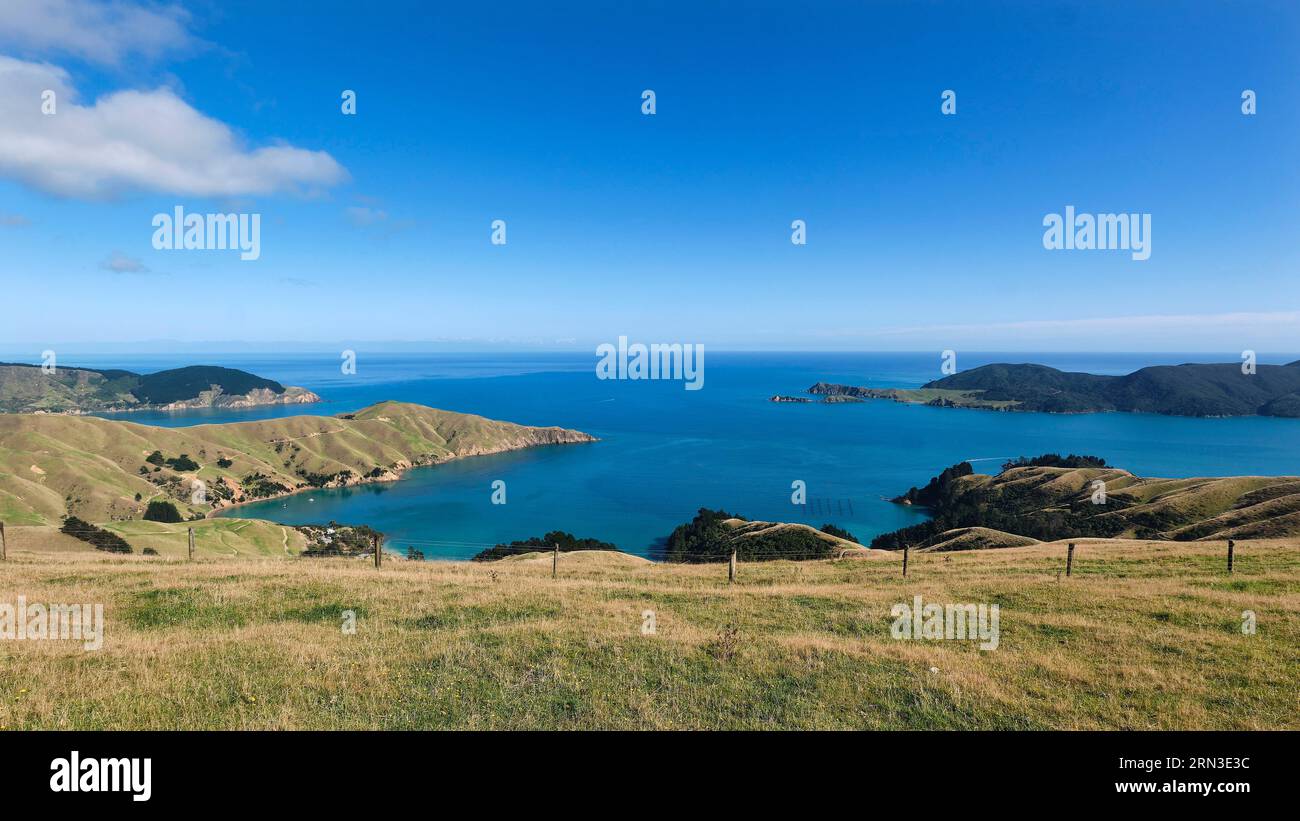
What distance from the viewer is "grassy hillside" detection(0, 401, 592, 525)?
109375 millimetres

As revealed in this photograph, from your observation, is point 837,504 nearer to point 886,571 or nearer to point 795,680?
point 886,571

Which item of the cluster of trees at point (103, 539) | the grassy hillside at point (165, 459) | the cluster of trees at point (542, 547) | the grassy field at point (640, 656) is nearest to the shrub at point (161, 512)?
the grassy hillside at point (165, 459)

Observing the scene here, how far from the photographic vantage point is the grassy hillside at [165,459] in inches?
4306

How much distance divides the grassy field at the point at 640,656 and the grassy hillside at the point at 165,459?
107551mm

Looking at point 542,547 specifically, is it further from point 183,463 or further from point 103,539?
point 183,463

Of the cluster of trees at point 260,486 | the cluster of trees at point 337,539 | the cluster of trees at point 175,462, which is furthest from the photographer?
the cluster of trees at point 260,486

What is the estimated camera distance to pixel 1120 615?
18.6m

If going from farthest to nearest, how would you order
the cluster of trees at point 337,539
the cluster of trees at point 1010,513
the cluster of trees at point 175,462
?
the cluster of trees at point 175,462, the cluster of trees at point 337,539, the cluster of trees at point 1010,513

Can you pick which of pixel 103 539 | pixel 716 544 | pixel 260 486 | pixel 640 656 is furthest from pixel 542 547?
pixel 260 486

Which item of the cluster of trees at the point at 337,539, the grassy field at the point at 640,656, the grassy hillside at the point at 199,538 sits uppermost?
the grassy field at the point at 640,656

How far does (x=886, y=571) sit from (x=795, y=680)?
19.9 metres

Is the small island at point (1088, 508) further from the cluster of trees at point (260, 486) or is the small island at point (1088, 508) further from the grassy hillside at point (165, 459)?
the cluster of trees at point (260, 486)

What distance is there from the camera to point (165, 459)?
145 metres
